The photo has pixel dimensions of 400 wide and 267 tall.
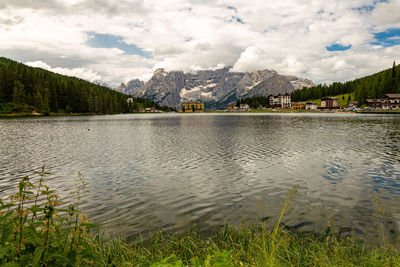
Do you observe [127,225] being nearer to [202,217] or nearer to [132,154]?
[202,217]

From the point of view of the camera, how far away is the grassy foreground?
5.74 metres

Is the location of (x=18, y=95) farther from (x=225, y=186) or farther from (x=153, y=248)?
(x=153, y=248)

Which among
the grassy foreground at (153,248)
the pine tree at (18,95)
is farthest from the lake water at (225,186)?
the pine tree at (18,95)

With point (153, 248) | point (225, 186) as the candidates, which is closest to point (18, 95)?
point (225, 186)

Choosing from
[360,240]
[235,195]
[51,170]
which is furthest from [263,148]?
Result: [51,170]

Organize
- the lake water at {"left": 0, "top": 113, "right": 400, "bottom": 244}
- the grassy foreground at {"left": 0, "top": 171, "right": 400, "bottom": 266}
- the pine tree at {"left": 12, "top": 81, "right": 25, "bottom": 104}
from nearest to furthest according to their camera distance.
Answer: the grassy foreground at {"left": 0, "top": 171, "right": 400, "bottom": 266} < the lake water at {"left": 0, "top": 113, "right": 400, "bottom": 244} < the pine tree at {"left": 12, "top": 81, "right": 25, "bottom": 104}

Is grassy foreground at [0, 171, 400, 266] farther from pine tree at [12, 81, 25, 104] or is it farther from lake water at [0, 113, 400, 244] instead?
pine tree at [12, 81, 25, 104]

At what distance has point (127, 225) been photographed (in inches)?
514

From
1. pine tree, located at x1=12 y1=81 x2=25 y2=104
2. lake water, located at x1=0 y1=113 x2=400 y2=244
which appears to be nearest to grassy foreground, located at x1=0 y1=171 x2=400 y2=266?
lake water, located at x1=0 y1=113 x2=400 y2=244

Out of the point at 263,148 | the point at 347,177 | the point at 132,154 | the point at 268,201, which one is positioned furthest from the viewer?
the point at 263,148

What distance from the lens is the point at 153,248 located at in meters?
10.1

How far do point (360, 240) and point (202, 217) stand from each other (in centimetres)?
806

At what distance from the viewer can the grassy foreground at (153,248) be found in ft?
18.8

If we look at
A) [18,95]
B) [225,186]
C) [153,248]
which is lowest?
[225,186]
